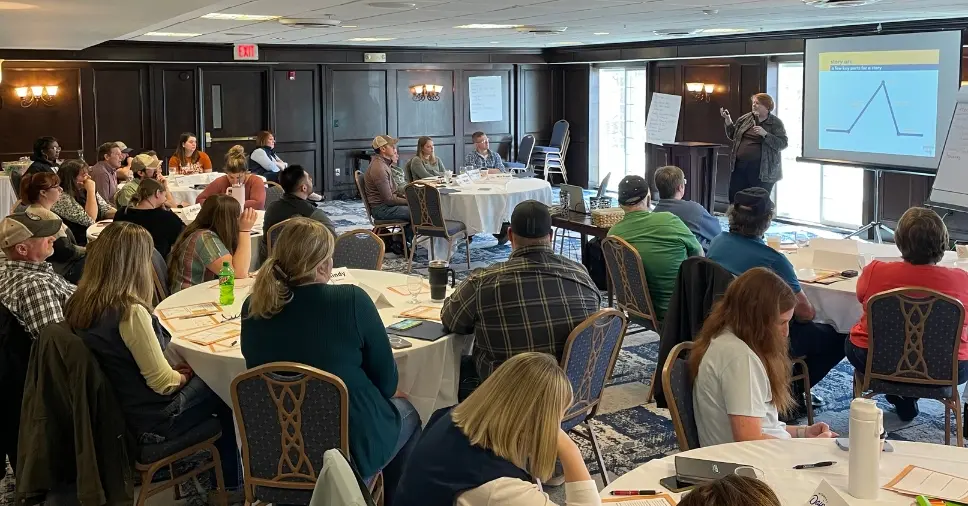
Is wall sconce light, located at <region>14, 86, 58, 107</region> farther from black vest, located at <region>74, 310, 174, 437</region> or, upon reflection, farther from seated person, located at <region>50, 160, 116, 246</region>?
black vest, located at <region>74, 310, 174, 437</region>

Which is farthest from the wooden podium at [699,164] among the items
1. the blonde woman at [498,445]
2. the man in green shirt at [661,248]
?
the blonde woman at [498,445]

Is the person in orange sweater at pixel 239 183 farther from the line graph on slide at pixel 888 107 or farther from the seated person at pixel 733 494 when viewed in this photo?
the seated person at pixel 733 494

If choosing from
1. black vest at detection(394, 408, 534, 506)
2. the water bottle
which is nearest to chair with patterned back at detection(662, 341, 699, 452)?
the water bottle

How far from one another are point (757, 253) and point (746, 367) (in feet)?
6.03

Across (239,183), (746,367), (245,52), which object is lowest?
(746,367)

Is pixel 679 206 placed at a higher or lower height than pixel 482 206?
higher

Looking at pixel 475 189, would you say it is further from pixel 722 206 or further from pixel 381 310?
pixel 381 310

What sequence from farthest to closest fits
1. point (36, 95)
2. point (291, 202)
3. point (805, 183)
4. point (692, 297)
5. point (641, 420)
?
point (36, 95) < point (805, 183) < point (291, 202) < point (641, 420) < point (692, 297)

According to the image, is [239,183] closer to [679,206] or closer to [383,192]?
[383,192]

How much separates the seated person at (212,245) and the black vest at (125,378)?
4.68ft

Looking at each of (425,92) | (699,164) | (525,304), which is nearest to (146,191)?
(525,304)

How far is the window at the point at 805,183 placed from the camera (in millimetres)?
12016

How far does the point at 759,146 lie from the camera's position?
34.6ft

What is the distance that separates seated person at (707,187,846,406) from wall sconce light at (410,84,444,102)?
11780mm
